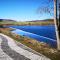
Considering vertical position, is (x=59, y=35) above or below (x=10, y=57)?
above

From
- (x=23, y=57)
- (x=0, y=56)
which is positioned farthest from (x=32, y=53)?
(x=0, y=56)

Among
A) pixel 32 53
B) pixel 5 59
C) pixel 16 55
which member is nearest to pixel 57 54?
pixel 32 53

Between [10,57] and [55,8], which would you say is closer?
[10,57]

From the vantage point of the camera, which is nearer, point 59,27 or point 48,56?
point 48,56

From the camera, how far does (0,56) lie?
1120 cm

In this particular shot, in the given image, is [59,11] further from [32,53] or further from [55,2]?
[32,53]

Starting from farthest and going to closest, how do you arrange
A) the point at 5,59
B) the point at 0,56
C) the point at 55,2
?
1. the point at 55,2
2. the point at 0,56
3. the point at 5,59

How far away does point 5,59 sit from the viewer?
34.2 feet

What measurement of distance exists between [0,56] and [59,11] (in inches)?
205

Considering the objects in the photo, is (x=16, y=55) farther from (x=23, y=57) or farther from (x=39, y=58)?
(x=39, y=58)

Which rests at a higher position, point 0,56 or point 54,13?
point 54,13

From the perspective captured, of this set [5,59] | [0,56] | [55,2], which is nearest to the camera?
[5,59]

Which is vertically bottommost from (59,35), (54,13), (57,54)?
(57,54)

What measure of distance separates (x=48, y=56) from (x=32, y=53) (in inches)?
48.7
